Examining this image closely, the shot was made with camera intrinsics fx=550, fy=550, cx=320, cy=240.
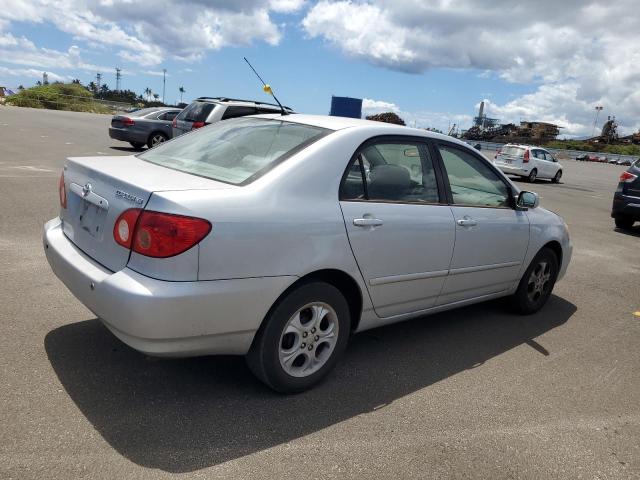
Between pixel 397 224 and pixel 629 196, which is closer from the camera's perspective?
pixel 397 224

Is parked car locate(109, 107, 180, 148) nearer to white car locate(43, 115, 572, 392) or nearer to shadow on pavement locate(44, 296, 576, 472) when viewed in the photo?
white car locate(43, 115, 572, 392)

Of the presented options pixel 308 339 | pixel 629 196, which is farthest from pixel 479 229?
pixel 629 196

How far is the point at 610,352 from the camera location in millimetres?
4484

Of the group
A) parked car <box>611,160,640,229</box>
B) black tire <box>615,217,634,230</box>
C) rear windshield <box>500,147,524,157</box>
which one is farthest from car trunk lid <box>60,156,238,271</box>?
rear windshield <box>500,147,524,157</box>

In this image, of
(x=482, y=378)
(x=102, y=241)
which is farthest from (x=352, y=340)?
(x=102, y=241)

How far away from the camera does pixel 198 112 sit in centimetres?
1306

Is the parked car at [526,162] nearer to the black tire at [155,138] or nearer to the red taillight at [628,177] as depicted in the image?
the red taillight at [628,177]

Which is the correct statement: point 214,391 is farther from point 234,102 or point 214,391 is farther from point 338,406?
point 234,102

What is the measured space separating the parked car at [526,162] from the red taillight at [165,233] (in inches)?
827

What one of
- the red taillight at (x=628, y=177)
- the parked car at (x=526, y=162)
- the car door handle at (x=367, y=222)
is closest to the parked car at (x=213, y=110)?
the red taillight at (x=628, y=177)

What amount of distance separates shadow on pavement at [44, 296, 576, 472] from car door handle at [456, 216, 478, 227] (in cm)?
97

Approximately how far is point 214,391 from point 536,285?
3.33 meters

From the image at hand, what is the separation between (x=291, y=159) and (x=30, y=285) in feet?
8.93

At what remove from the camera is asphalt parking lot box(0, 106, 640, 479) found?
2615 mm
